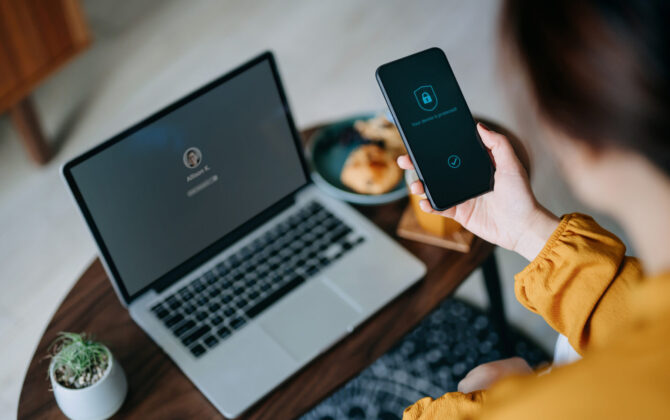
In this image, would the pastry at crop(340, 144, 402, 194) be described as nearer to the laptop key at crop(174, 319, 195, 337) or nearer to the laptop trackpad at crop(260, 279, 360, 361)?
the laptop trackpad at crop(260, 279, 360, 361)

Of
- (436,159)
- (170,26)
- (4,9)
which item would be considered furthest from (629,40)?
(170,26)

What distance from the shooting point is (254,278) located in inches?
43.7

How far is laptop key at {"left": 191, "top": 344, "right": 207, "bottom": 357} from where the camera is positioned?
1024 mm

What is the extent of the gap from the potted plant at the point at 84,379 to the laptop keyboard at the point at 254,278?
0.14 metres

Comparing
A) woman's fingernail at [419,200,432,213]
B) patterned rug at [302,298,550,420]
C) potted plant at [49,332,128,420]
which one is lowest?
patterned rug at [302,298,550,420]

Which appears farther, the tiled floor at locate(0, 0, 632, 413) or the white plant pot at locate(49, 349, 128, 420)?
the tiled floor at locate(0, 0, 632, 413)

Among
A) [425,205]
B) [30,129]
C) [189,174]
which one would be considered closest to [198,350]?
[189,174]

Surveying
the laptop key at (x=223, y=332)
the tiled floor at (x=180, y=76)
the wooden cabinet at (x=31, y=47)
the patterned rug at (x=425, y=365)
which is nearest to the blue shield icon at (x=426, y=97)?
the laptop key at (x=223, y=332)

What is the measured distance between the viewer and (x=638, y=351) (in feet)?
1.63

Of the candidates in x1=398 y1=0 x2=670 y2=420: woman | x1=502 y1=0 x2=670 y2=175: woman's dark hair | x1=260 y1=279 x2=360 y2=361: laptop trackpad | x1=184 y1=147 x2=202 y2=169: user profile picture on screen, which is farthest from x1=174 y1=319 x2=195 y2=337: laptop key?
x1=502 y1=0 x2=670 y2=175: woman's dark hair

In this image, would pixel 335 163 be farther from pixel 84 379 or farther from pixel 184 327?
pixel 84 379

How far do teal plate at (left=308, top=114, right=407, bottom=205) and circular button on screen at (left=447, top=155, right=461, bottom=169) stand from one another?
26 cm

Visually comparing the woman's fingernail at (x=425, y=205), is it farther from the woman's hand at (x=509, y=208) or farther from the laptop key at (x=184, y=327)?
the laptop key at (x=184, y=327)

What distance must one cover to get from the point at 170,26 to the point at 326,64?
70 centimetres
